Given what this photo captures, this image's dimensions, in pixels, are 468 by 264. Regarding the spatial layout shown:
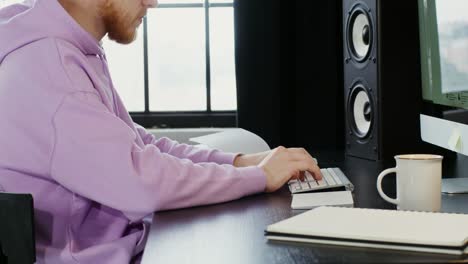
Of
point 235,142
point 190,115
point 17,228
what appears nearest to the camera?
point 17,228

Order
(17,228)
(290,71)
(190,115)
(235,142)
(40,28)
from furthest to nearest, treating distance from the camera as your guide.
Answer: (190,115), (290,71), (235,142), (40,28), (17,228)

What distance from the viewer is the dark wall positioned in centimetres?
297

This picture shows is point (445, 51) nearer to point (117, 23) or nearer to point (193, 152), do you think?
point (193, 152)

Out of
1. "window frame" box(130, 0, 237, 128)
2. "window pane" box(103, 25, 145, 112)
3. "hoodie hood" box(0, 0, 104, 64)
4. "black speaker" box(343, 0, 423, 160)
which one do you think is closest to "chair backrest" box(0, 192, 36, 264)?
"hoodie hood" box(0, 0, 104, 64)

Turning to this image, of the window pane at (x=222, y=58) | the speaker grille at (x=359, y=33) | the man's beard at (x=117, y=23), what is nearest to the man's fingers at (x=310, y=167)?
the man's beard at (x=117, y=23)

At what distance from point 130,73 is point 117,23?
3801 mm

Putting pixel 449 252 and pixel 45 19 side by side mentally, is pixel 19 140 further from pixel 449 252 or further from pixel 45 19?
pixel 449 252

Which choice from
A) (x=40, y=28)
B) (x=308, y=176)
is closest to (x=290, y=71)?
(x=308, y=176)

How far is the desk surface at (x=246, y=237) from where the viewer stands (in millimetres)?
1023

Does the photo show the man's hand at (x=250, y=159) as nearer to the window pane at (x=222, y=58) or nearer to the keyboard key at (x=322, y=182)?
the keyboard key at (x=322, y=182)

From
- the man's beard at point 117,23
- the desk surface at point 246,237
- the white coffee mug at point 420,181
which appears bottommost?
the desk surface at point 246,237

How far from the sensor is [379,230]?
3.59 ft

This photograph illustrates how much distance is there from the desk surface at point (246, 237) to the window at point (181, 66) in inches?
143

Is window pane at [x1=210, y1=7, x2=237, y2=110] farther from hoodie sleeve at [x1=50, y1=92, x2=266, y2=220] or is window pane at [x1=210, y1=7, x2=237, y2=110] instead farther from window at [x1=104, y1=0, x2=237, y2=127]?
hoodie sleeve at [x1=50, y1=92, x2=266, y2=220]
